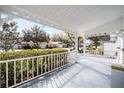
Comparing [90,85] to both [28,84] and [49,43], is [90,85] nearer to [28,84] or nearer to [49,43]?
[28,84]

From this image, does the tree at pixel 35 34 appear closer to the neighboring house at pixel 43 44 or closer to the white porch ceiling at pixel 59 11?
the neighboring house at pixel 43 44

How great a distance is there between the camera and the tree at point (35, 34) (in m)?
5.80

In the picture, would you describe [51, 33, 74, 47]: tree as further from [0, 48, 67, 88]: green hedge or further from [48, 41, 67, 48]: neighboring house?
[0, 48, 67, 88]: green hedge

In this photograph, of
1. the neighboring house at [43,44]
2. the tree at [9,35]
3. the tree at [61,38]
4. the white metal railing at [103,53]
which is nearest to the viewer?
the tree at [9,35]

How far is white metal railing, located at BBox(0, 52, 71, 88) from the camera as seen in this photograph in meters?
3.04

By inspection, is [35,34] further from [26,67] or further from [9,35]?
[26,67]

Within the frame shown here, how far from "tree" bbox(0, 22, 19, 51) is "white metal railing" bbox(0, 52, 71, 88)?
1.49m

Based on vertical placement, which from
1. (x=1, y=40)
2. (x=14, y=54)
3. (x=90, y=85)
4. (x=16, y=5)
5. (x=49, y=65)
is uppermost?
(x=16, y=5)

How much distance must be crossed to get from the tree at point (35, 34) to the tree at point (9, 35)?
0.60 m

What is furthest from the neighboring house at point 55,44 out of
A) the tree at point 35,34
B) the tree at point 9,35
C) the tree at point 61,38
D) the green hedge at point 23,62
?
the tree at point 9,35

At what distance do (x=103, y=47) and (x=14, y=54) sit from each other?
9388 mm

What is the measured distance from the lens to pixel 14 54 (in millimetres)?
3348

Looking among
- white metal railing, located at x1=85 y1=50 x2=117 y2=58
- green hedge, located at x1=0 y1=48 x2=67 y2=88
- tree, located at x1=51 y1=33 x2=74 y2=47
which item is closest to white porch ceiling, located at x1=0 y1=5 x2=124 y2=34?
tree, located at x1=51 y1=33 x2=74 y2=47
